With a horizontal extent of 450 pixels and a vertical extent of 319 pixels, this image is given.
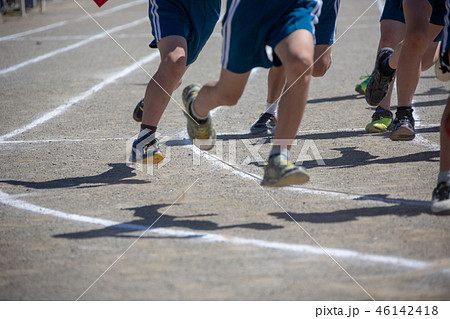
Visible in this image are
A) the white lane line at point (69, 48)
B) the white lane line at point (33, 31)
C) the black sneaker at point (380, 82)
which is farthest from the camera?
the white lane line at point (33, 31)

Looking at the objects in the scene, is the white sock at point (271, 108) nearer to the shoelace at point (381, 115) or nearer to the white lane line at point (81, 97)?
the shoelace at point (381, 115)

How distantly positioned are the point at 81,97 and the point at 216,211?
16.5 feet

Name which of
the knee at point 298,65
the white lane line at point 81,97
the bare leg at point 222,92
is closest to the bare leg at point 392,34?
the bare leg at point 222,92

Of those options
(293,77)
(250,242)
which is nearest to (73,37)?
(293,77)

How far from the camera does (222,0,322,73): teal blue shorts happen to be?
4.12 m

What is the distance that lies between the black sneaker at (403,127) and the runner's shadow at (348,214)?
1.21 meters

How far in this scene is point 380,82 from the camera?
245 inches

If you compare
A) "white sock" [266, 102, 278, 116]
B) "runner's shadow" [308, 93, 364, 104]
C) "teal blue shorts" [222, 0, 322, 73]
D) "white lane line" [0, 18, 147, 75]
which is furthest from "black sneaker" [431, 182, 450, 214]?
"white lane line" [0, 18, 147, 75]

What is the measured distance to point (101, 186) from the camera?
16.7 ft

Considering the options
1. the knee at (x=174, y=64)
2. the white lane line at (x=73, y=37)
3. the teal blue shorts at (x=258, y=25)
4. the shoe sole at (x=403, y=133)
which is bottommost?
the white lane line at (x=73, y=37)

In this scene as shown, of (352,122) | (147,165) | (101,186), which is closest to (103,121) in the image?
(147,165)

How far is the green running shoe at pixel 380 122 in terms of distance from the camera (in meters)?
6.43

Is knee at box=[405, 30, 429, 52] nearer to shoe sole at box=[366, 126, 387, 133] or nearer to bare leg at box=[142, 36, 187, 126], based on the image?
shoe sole at box=[366, 126, 387, 133]

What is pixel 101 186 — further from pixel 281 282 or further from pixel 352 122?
pixel 352 122
